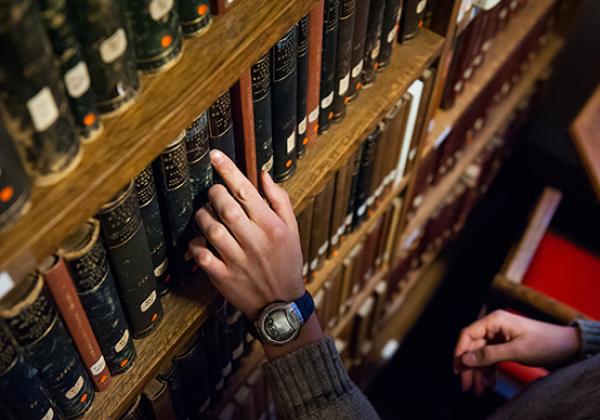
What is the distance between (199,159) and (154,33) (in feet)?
0.74

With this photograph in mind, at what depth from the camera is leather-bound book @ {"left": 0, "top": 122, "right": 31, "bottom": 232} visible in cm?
57

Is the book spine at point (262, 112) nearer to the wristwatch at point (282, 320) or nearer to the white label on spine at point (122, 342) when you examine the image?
the wristwatch at point (282, 320)

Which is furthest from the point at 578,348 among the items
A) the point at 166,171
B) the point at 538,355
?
the point at 166,171

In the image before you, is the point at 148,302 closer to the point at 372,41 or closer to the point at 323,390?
the point at 323,390

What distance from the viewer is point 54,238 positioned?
0.63 metres

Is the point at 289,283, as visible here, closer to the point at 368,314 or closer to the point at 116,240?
the point at 116,240

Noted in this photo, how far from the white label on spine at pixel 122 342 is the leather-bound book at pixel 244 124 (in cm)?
31

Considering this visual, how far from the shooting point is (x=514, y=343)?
136cm

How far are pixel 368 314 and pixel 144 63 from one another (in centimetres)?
143

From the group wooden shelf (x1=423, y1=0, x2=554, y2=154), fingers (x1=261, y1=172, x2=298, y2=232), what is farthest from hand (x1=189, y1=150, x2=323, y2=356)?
wooden shelf (x1=423, y1=0, x2=554, y2=154)

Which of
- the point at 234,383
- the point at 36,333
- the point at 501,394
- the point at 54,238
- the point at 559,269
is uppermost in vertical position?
the point at 54,238

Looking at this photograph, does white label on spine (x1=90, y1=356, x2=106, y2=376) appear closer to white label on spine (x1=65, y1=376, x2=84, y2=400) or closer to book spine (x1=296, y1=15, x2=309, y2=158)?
white label on spine (x1=65, y1=376, x2=84, y2=400)

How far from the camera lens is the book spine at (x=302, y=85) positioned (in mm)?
934

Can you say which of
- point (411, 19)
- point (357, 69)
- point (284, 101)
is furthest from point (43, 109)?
point (411, 19)
